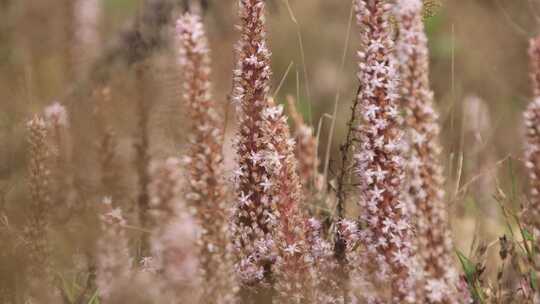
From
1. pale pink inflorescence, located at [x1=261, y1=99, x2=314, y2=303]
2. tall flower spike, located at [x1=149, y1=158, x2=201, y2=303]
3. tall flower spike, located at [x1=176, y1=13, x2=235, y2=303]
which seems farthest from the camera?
pale pink inflorescence, located at [x1=261, y1=99, x2=314, y2=303]

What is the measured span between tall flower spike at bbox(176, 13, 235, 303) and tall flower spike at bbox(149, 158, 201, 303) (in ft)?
0.29

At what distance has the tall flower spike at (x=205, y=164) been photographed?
1.43 meters

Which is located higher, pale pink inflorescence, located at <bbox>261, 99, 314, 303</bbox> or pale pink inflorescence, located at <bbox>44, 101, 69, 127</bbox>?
pale pink inflorescence, located at <bbox>44, 101, 69, 127</bbox>

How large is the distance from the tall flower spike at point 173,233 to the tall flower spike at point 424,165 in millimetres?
391

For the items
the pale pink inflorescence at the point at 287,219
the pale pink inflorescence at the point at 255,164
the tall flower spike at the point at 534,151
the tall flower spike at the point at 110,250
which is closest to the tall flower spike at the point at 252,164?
the pale pink inflorescence at the point at 255,164

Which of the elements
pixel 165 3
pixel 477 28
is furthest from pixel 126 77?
pixel 477 28

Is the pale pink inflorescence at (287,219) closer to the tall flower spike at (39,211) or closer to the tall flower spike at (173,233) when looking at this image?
the tall flower spike at (173,233)

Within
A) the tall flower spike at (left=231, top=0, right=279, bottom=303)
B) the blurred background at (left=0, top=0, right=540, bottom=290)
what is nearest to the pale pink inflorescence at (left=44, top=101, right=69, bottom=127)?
the blurred background at (left=0, top=0, right=540, bottom=290)

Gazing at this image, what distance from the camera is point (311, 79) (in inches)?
261

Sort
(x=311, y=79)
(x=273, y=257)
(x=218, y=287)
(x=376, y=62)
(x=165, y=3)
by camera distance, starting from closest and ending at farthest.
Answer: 1. (x=218, y=287)
2. (x=376, y=62)
3. (x=273, y=257)
4. (x=165, y=3)
5. (x=311, y=79)

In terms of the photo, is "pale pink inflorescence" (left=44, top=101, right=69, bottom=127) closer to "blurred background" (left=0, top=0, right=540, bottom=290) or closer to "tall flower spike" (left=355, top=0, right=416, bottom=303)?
"blurred background" (left=0, top=0, right=540, bottom=290)

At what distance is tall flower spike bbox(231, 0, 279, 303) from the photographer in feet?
6.45

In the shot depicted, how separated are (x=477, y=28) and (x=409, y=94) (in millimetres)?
5373

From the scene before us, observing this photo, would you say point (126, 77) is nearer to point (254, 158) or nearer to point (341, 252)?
point (254, 158)
